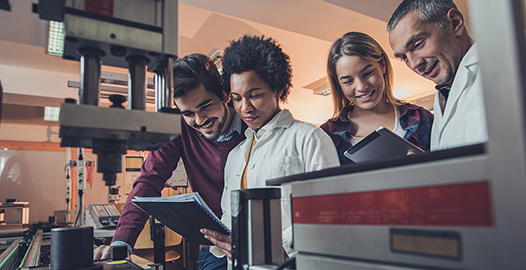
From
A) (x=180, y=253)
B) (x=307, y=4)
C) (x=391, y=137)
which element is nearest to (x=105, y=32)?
(x=391, y=137)

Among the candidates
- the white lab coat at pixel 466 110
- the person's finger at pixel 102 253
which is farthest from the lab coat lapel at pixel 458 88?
the person's finger at pixel 102 253

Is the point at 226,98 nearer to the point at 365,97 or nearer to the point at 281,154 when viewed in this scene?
the point at 281,154

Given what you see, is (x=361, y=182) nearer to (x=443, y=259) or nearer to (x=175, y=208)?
(x=443, y=259)

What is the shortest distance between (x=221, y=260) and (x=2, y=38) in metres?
4.24

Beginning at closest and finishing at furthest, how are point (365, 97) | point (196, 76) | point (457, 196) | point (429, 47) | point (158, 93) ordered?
point (457, 196)
point (158, 93)
point (429, 47)
point (196, 76)
point (365, 97)

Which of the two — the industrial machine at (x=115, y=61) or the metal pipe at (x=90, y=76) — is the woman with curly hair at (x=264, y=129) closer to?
the industrial machine at (x=115, y=61)

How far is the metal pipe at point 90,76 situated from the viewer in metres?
0.70

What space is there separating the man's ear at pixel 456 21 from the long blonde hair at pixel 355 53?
0.36 meters

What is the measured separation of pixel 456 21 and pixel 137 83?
124 centimetres

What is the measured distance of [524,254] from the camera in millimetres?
344

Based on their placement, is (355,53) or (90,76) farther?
(355,53)

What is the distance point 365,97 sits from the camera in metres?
1.61

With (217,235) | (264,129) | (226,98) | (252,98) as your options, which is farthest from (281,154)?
(226,98)

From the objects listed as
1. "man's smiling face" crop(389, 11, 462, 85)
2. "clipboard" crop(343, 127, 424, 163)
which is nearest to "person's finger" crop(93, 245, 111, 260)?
"clipboard" crop(343, 127, 424, 163)
